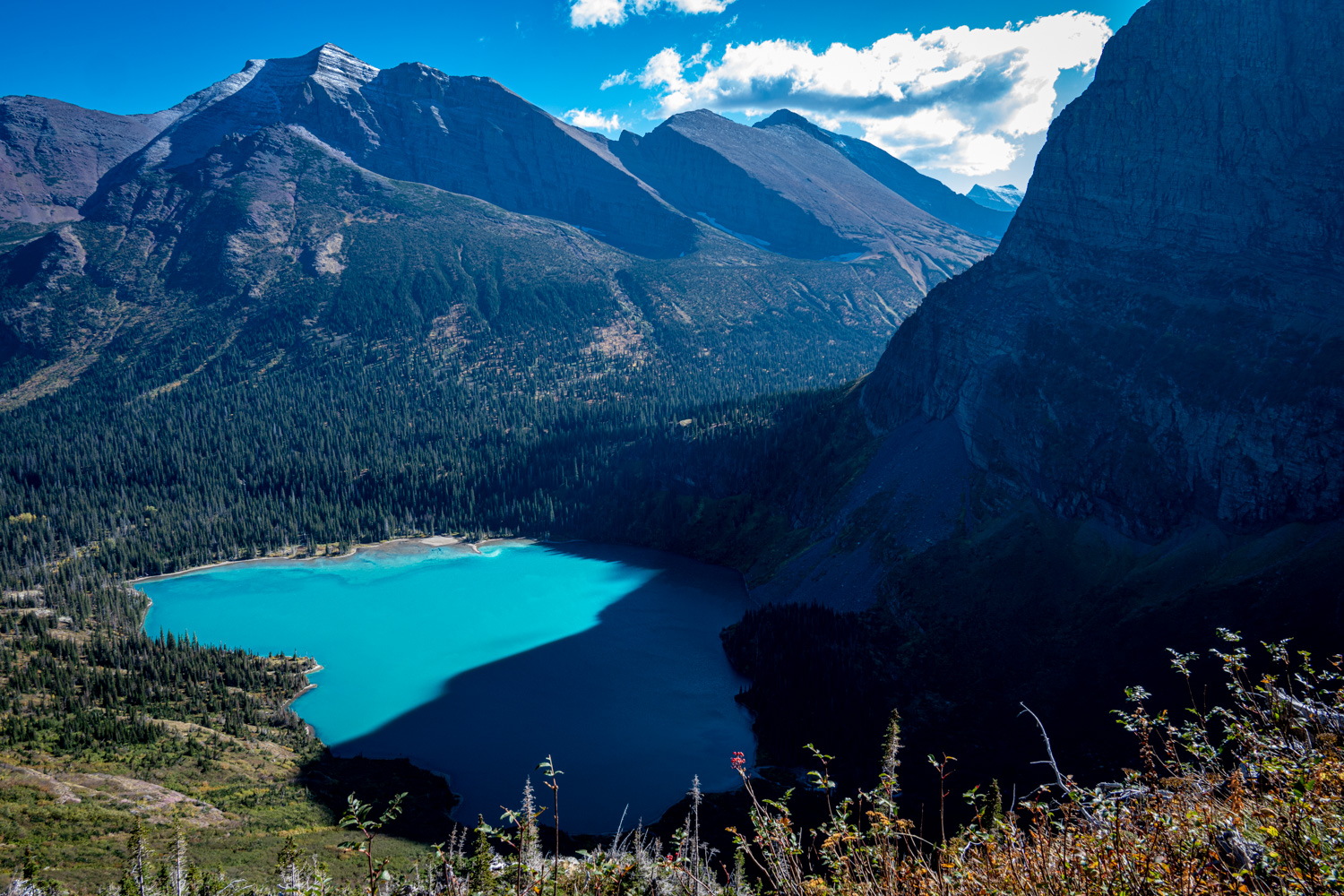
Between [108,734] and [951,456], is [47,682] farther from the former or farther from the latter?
[951,456]

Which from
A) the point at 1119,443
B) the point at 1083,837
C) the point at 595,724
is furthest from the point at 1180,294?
the point at 1083,837

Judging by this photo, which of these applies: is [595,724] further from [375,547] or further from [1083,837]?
[375,547]

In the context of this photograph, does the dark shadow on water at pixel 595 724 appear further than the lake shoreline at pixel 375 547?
No

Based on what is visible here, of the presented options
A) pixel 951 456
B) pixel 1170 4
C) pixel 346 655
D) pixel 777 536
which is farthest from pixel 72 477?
pixel 1170 4

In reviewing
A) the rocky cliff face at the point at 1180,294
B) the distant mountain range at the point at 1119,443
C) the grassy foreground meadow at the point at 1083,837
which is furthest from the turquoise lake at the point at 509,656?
the rocky cliff face at the point at 1180,294

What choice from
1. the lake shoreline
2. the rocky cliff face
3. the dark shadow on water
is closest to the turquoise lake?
the dark shadow on water

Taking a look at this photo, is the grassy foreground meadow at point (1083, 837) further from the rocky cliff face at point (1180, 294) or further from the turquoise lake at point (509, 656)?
the rocky cliff face at point (1180, 294)
